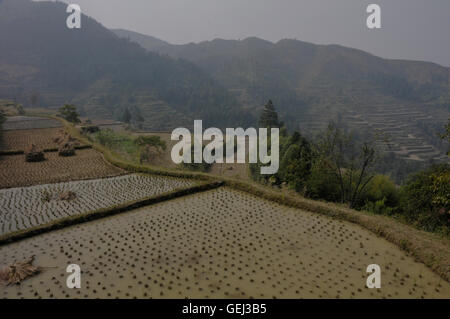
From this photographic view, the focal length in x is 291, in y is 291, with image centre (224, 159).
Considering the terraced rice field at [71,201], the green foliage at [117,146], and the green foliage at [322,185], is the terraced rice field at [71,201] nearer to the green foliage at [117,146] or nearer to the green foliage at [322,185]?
the green foliage at [322,185]

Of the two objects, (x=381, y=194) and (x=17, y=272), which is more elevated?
(x=17, y=272)

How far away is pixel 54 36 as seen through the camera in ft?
519

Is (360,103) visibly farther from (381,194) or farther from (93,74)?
(381,194)

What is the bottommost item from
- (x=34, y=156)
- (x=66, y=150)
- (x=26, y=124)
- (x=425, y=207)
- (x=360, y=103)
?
(x=425, y=207)

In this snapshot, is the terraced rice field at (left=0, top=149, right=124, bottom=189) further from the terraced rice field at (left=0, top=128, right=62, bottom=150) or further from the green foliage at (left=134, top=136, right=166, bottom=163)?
the green foliage at (left=134, top=136, right=166, bottom=163)

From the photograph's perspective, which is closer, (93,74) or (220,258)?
(220,258)

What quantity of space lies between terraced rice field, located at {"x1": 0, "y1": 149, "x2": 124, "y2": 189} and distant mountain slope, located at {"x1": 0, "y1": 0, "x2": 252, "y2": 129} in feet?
210

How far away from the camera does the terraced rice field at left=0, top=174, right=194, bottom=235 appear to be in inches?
477

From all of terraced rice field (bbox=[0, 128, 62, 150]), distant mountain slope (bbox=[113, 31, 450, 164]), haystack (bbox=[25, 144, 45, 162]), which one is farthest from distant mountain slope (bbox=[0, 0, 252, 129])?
haystack (bbox=[25, 144, 45, 162])

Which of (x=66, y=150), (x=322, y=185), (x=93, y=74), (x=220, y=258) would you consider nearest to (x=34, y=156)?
(x=66, y=150)

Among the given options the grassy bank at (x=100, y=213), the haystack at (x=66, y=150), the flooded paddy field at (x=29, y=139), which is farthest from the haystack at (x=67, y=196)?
the flooded paddy field at (x=29, y=139)

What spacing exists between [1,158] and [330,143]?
24.3m

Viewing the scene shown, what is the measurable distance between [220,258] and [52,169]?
1633 centimetres

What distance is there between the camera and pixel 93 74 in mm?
142500
